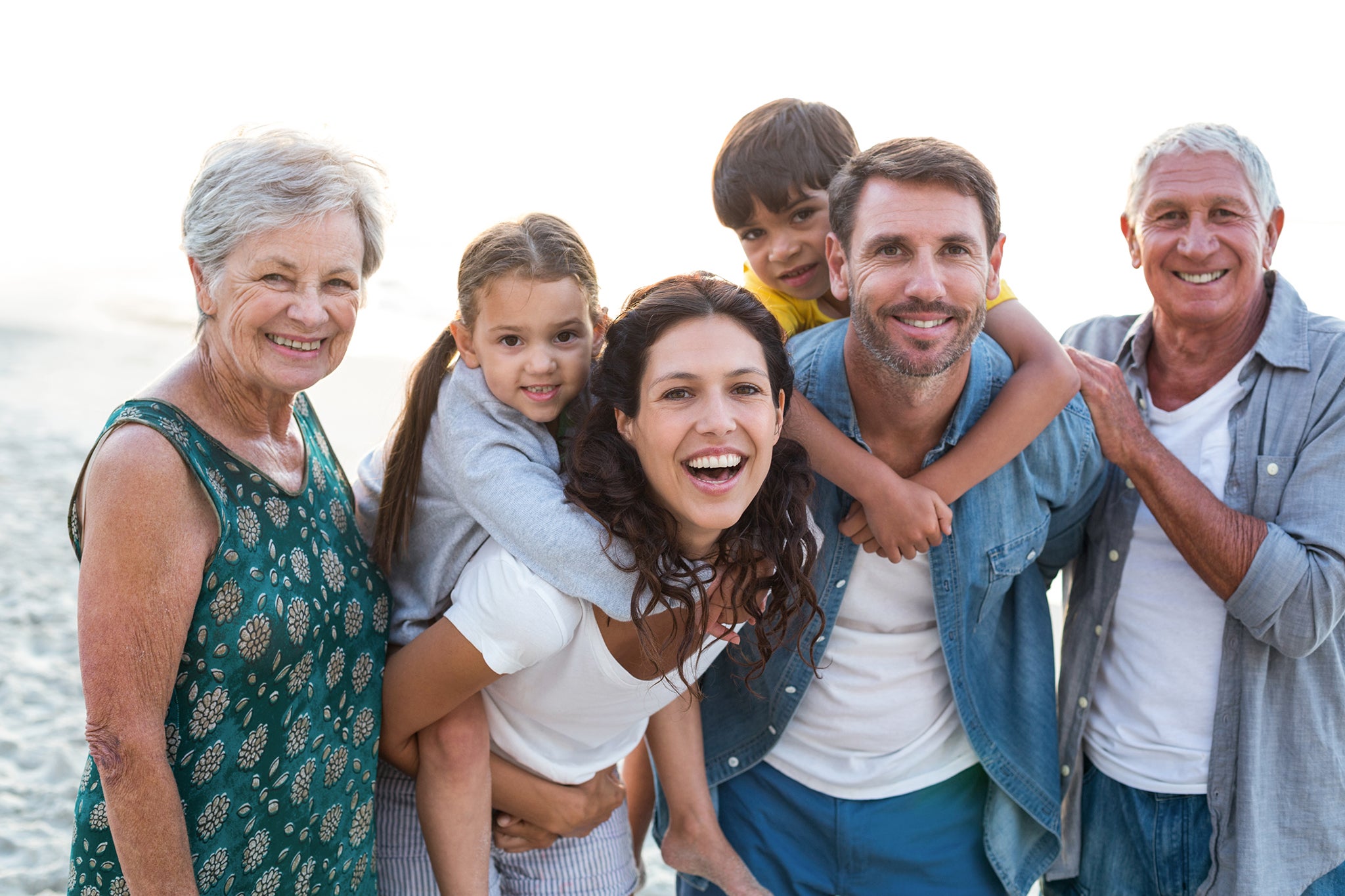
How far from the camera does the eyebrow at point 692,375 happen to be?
237 cm

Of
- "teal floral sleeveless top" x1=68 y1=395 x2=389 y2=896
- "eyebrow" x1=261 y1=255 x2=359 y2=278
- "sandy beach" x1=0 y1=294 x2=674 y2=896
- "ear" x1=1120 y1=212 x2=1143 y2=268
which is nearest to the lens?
"teal floral sleeveless top" x1=68 y1=395 x2=389 y2=896

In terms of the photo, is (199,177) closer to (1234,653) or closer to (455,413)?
(455,413)

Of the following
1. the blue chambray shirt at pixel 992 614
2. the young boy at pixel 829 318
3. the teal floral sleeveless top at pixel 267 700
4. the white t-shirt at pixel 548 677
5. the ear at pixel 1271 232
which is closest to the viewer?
the teal floral sleeveless top at pixel 267 700

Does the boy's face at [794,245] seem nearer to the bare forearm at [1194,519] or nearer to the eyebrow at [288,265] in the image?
the bare forearm at [1194,519]

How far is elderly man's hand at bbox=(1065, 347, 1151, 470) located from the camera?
279 cm

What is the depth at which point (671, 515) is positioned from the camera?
2.47 meters

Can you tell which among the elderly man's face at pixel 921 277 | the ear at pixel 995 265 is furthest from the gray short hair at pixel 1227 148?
the elderly man's face at pixel 921 277

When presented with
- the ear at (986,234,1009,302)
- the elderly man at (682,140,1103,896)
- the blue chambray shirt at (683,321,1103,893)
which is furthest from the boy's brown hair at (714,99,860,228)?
the ear at (986,234,1009,302)

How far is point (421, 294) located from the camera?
13672 millimetres

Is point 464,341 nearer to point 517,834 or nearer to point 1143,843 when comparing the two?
point 517,834

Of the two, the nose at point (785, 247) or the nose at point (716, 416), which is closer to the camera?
the nose at point (716, 416)

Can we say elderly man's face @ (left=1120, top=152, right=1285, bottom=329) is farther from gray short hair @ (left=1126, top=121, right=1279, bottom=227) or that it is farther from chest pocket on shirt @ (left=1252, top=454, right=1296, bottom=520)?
chest pocket on shirt @ (left=1252, top=454, right=1296, bottom=520)

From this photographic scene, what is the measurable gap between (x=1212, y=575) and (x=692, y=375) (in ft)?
4.82

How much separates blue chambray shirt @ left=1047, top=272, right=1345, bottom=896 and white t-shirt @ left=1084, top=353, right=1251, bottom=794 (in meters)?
0.04
